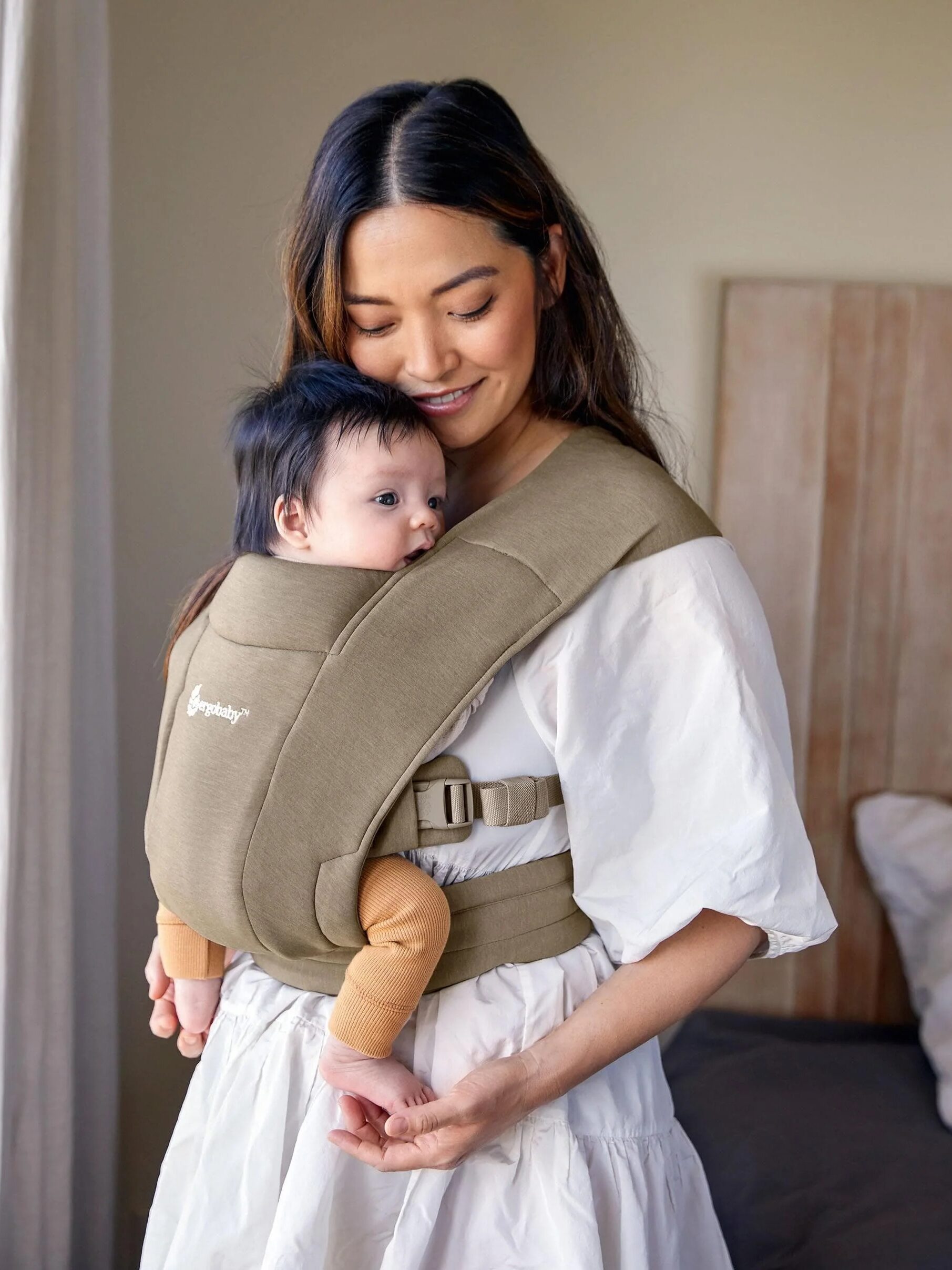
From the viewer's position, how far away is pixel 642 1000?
3.34 feet

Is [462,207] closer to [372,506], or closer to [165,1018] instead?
[372,506]

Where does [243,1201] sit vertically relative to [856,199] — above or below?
below

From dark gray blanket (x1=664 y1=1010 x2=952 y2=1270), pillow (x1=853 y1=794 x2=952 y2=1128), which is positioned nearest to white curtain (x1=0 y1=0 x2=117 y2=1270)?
dark gray blanket (x1=664 y1=1010 x2=952 y2=1270)

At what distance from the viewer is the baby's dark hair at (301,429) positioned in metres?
1.09

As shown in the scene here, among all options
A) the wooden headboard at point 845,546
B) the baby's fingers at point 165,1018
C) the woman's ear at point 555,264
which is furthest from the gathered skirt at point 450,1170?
the wooden headboard at point 845,546

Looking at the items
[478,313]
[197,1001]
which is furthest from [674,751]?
[197,1001]

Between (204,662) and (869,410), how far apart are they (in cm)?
151

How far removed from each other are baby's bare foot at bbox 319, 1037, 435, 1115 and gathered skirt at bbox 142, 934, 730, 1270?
38 mm

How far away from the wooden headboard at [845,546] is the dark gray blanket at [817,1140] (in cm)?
13

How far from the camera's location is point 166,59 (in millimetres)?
2074

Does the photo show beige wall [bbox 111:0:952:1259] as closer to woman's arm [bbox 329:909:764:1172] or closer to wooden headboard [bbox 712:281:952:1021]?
wooden headboard [bbox 712:281:952:1021]

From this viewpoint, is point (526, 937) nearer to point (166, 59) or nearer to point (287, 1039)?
point (287, 1039)

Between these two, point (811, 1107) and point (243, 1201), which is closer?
point (243, 1201)

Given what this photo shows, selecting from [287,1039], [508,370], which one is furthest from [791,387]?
[287,1039]
